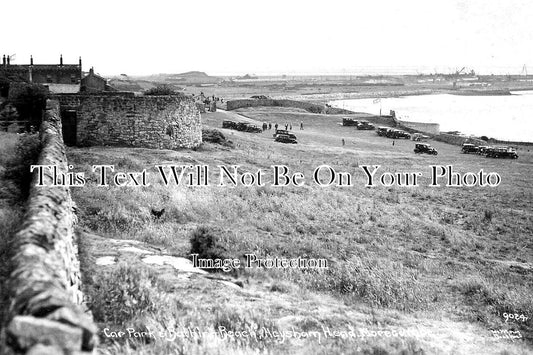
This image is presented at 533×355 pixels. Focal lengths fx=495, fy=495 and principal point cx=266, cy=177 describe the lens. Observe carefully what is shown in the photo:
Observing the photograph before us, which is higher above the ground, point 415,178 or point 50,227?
point 50,227

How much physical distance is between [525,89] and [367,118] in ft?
411

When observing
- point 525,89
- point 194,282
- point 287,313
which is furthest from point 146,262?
point 525,89

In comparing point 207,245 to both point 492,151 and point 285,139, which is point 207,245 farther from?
point 492,151

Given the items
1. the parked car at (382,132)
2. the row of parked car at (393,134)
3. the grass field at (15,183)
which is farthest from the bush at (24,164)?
the parked car at (382,132)

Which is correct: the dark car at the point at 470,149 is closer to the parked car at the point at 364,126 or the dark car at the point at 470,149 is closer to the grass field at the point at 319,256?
the parked car at the point at 364,126

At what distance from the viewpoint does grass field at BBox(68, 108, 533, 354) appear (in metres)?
7.25

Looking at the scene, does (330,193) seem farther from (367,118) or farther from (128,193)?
(367,118)

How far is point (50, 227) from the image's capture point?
18.0 ft

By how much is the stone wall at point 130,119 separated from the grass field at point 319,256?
3.07 ft

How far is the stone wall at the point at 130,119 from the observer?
21938 millimetres

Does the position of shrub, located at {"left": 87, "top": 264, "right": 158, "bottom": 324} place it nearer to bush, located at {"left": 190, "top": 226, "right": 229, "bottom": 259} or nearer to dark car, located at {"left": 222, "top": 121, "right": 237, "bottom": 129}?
bush, located at {"left": 190, "top": 226, "right": 229, "bottom": 259}

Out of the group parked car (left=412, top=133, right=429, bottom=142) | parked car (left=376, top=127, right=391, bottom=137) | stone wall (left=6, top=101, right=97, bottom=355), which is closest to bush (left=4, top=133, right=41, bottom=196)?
stone wall (left=6, top=101, right=97, bottom=355)

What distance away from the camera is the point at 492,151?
1612 inches

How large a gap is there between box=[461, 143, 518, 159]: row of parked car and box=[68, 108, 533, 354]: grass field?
13.6m
